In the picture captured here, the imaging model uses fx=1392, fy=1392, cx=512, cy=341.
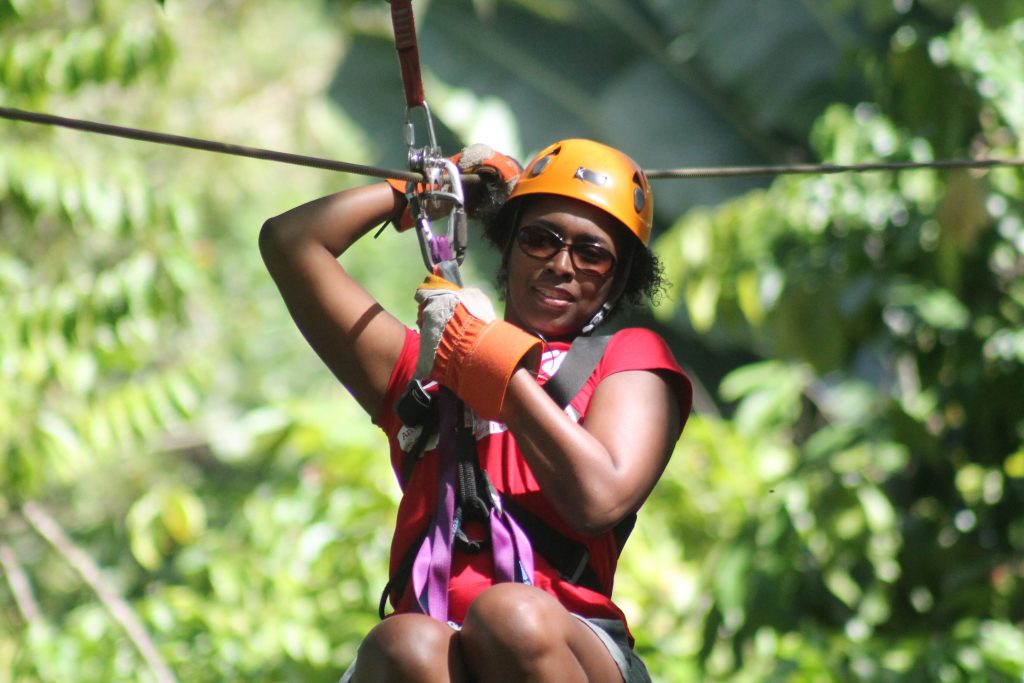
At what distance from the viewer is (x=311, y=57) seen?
48.1 ft

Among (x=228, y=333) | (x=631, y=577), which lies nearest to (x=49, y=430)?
→ (x=631, y=577)

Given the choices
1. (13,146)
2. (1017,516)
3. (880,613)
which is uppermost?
(13,146)

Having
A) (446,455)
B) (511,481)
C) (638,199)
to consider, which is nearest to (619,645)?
(511,481)

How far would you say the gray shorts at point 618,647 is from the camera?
2.26m

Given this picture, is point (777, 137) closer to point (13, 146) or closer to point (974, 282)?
point (974, 282)

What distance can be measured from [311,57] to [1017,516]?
11292mm

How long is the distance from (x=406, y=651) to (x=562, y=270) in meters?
0.73

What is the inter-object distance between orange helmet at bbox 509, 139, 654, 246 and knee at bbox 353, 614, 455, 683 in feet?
2.59

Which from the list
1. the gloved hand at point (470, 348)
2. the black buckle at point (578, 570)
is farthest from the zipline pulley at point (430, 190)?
the black buckle at point (578, 570)

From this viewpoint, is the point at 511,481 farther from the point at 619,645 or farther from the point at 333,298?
the point at 333,298

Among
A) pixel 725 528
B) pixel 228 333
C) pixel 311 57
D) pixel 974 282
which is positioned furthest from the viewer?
pixel 311 57

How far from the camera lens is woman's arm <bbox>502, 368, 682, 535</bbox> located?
7.00 ft

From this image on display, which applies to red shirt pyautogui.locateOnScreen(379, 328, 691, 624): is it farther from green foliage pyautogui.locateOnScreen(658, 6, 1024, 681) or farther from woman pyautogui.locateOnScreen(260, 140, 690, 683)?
green foliage pyautogui.locateOnScreen(658, 6, 1024, 681)

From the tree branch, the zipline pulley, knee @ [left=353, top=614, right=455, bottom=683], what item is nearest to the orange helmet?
the zipline pulley
